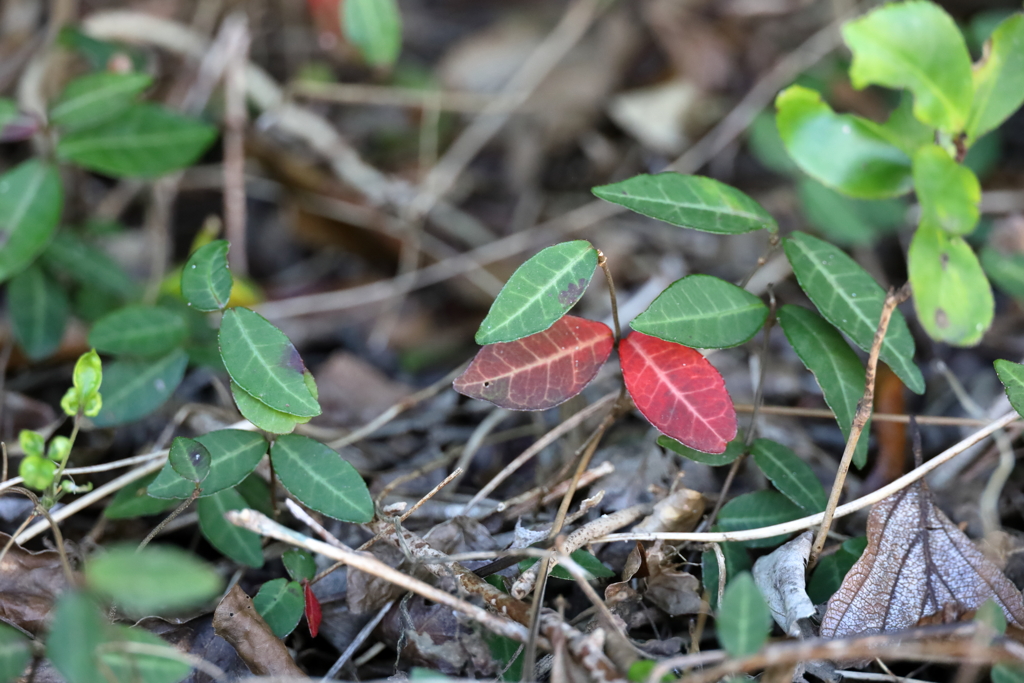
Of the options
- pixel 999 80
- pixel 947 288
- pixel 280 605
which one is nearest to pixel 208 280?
pixel 280 605

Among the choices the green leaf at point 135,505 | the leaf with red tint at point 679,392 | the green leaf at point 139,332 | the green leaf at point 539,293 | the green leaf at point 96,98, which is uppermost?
the green leaf at point 96,98

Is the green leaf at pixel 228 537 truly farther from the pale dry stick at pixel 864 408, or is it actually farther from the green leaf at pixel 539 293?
the pale dry stick at pixel 864 408

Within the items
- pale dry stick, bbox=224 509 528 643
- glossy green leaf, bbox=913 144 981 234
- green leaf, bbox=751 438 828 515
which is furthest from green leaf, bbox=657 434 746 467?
glossy green leaf, bbox=913 144 981 234

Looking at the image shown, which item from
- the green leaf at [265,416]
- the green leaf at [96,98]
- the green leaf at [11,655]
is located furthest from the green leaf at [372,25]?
the green leaf at [11,655]

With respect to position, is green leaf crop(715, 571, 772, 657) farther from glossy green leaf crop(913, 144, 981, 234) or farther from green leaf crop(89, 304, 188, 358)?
green leaf crop(89, 304, 188, 358)

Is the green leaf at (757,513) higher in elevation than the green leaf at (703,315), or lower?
lower
